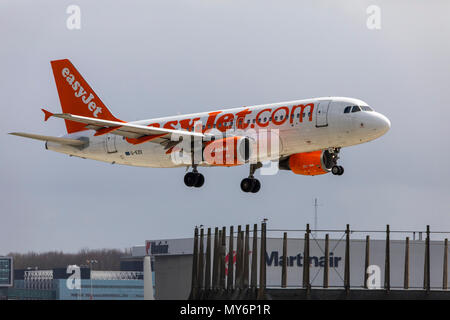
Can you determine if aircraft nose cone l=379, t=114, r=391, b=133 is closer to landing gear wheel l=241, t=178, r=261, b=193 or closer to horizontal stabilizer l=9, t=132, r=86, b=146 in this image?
landing gear wheel l=241, t=178, r=261, b=193

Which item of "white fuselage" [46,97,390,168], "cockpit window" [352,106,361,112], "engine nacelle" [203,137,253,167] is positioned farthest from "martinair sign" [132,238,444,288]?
"cockpit window" [352,106,361,112]

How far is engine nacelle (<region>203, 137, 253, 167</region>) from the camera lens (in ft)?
210

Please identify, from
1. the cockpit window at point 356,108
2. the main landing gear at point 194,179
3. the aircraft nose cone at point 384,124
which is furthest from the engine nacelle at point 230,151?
the aircraft nose cone at point 384,124

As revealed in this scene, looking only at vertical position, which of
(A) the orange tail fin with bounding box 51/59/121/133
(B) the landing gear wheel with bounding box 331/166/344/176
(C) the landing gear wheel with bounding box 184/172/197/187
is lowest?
(C) the landing gear wheel with bounding box 184/172/197/187

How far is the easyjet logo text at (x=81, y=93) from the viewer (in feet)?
263

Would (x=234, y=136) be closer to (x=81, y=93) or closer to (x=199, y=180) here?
(x=199, y=180)

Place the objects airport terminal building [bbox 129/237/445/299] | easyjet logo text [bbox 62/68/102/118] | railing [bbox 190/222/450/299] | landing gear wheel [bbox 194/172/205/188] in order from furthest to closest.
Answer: airport terminal building [bbox 129/237/445/299] < easyjet logo text [bbox 62/68/102/118] < landing gear wheel [bbox 194/172/205/188] < railing [bbox 190/222/450/299]

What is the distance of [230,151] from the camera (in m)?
64.2

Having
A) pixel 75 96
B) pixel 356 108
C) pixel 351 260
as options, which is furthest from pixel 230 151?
pixel 351 260

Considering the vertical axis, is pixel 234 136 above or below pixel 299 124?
below

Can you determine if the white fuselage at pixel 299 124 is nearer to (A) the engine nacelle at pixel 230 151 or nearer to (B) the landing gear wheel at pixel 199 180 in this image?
(A) the engine nacelle at pixel 230 151

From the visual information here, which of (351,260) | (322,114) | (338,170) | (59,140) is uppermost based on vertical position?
(322,114)

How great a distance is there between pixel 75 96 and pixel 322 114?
2599 centimetres

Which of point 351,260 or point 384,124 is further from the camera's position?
point 351,260
